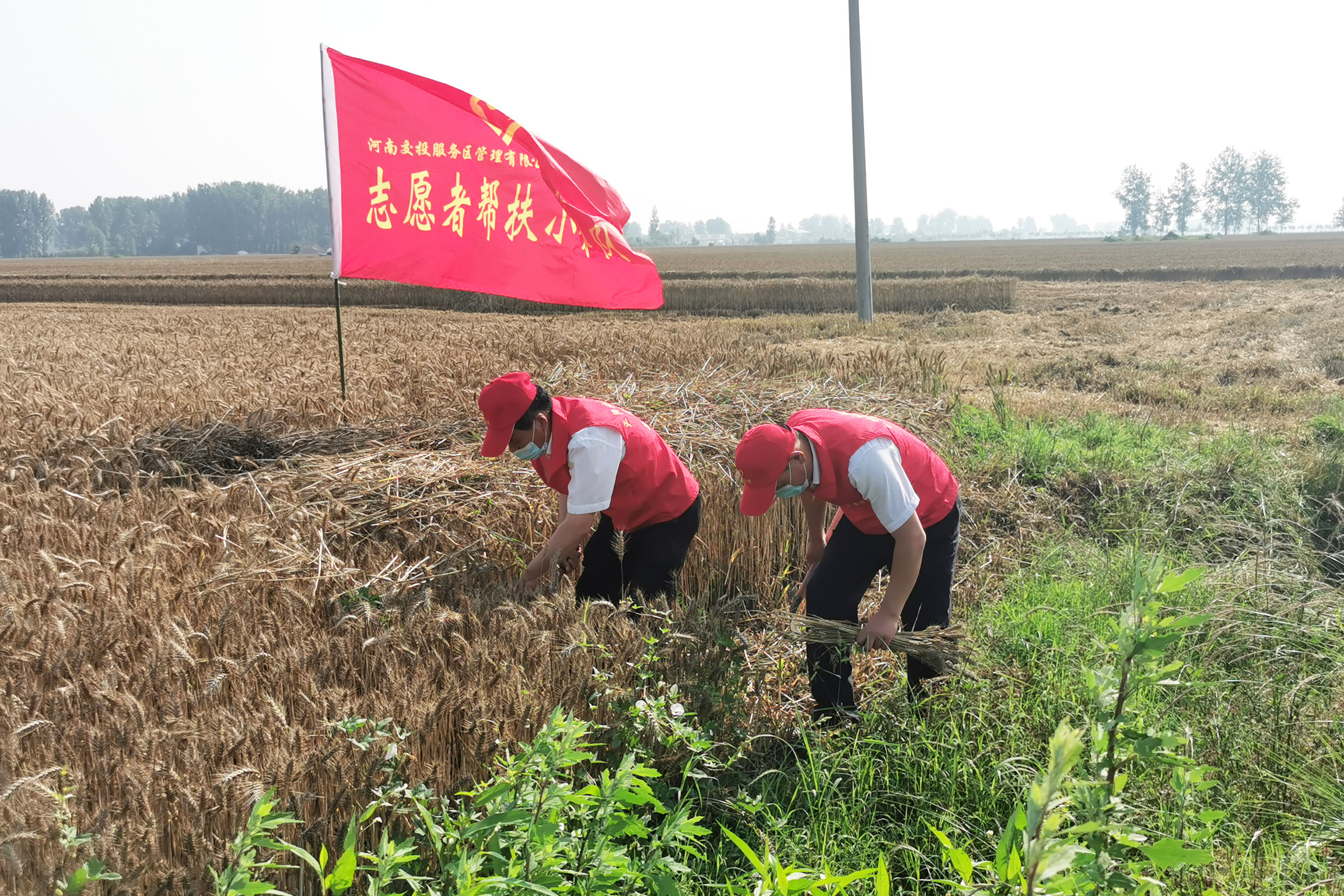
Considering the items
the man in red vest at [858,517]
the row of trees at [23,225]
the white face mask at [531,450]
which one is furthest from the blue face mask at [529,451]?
the row of trees at [23,225]

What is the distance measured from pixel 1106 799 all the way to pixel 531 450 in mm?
2743

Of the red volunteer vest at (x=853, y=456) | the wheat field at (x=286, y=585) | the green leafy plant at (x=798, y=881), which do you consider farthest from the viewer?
the red volunteer vest at (x=853, y=456)

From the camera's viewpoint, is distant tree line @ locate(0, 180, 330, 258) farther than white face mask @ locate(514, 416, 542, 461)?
Yes

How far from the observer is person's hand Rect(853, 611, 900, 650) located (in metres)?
3.27

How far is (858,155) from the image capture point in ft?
54.4

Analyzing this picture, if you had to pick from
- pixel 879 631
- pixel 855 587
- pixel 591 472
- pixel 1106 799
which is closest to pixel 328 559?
pixel 591 472

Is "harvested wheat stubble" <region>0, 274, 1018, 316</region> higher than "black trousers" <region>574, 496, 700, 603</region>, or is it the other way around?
"harvested wheat stubble" <region>0, 274, 1018, 316</region>

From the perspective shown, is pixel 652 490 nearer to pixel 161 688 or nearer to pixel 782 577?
pixel 782 577

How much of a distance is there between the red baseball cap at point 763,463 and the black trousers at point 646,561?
94 cm

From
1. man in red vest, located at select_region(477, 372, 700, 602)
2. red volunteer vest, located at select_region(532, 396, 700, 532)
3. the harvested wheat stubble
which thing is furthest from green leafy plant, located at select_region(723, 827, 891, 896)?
the harvested wheat stubble

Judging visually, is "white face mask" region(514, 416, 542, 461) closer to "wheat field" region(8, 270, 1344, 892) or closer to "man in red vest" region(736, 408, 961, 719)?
"wheat field" region(8, 270, 1344, 892)

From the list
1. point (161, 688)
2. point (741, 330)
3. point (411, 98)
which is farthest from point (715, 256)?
point (161, 688)

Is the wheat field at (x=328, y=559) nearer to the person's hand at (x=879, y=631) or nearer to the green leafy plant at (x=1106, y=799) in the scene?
the person's hand at (x=879, y=631)

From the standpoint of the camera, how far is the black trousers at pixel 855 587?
355 centimetres
